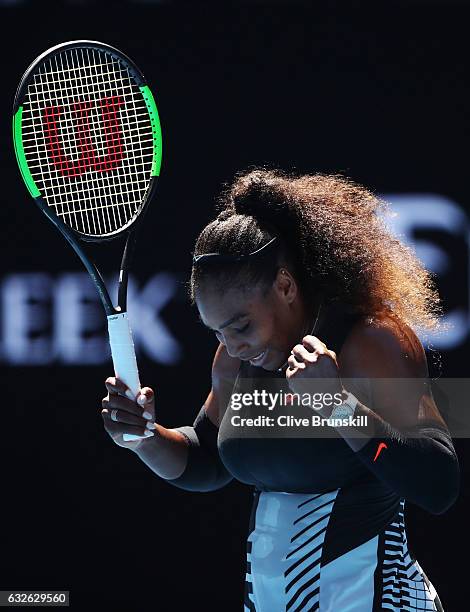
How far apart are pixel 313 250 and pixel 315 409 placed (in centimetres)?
44

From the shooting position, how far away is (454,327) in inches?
163

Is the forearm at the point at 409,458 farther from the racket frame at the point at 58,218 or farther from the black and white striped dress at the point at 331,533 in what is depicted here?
the racket frame at the point at 58,218

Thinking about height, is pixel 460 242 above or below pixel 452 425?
above

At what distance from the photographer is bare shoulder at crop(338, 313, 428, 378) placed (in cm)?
228

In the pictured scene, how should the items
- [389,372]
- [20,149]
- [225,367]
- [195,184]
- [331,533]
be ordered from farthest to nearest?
[195,184] < [225,367] < [20,149] < [331,533] < [389,372]

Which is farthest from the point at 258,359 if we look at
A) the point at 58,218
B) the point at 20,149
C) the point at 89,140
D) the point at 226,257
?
the point at 89,140

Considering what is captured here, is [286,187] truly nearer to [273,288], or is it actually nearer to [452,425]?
[273,288]

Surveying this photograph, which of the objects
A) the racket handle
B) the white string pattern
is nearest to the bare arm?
the racket handle

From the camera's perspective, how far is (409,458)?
2180mm

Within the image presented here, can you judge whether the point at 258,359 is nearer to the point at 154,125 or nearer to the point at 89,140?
the point at 154,125

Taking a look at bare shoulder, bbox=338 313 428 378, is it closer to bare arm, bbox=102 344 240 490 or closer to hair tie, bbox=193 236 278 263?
hair tie, bbox=193 236 278 263

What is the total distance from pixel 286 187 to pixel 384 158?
1.75 m

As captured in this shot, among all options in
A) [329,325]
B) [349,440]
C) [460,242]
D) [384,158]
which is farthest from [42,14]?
[349,440]

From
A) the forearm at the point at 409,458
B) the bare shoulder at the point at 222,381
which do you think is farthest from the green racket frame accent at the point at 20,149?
the forearm at the point at 409,458
